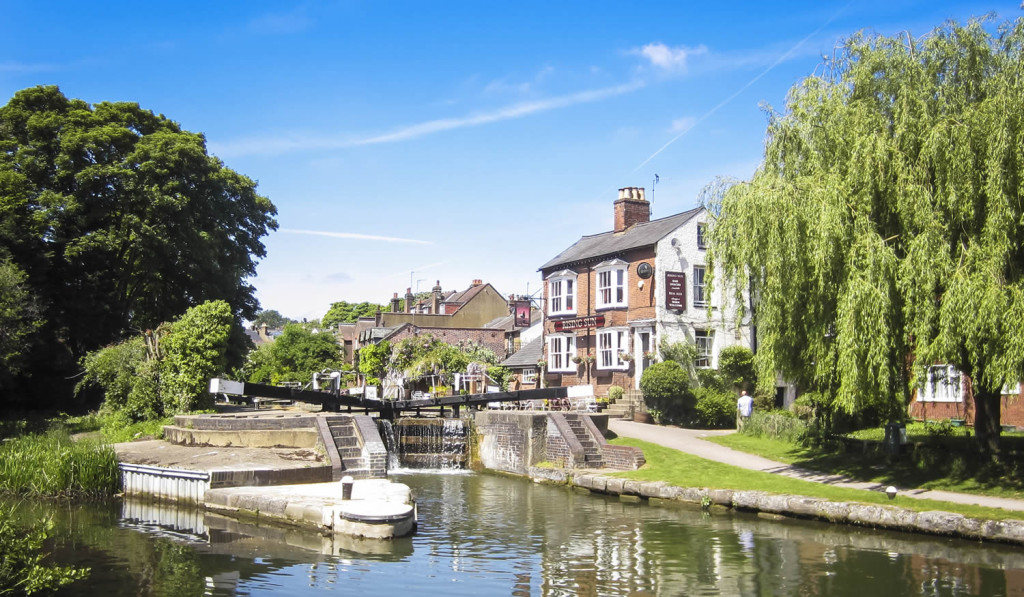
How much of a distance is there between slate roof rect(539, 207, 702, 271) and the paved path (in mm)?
8069

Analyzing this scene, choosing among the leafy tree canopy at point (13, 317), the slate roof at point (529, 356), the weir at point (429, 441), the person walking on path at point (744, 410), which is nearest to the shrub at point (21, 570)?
the weir at point (429, 441)

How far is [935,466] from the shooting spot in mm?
18547

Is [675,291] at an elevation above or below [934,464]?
above

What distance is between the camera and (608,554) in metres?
13.7

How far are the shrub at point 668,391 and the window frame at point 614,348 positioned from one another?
308 cm

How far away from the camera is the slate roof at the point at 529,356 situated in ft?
133

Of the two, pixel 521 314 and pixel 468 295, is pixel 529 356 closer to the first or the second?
pixel 521 314

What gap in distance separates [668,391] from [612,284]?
6743 millimetres

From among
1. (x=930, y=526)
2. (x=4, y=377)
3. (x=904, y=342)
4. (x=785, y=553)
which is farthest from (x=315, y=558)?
(x=4, y=377)

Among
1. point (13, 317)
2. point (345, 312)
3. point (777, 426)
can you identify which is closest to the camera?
point (777, 426)

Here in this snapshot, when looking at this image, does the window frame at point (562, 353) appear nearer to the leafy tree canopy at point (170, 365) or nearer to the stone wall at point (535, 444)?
the stone wall at point (535, 444)

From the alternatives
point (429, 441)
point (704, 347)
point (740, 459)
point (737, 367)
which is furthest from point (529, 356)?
point (740, 459)

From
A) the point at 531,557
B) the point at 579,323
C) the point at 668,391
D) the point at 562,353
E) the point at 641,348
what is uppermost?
the point at 579,323

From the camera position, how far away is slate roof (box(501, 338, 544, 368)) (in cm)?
4053
